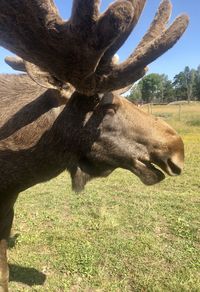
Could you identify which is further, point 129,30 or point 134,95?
point 134,95

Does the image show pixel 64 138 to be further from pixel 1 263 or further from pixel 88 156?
pixel 1 263

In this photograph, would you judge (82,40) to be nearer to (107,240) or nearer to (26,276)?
(26,276)

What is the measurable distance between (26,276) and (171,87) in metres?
95.8

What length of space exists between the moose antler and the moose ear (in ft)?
0.04

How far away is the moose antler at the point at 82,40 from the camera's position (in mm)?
2475

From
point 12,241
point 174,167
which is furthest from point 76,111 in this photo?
point 12,241

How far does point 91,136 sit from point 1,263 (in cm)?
197

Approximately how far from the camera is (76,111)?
10.5ft

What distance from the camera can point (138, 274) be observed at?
16.4 ft

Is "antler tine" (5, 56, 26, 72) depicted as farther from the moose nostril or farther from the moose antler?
the moose nostril

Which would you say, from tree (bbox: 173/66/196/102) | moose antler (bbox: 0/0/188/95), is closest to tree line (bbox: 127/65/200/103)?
tree (bbox: 173/66/196/102)

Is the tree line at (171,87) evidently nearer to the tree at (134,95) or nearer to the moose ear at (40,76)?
the tree at (134,95)

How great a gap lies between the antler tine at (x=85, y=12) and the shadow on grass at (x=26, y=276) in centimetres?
333

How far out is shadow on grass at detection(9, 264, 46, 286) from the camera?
498 centimetres
